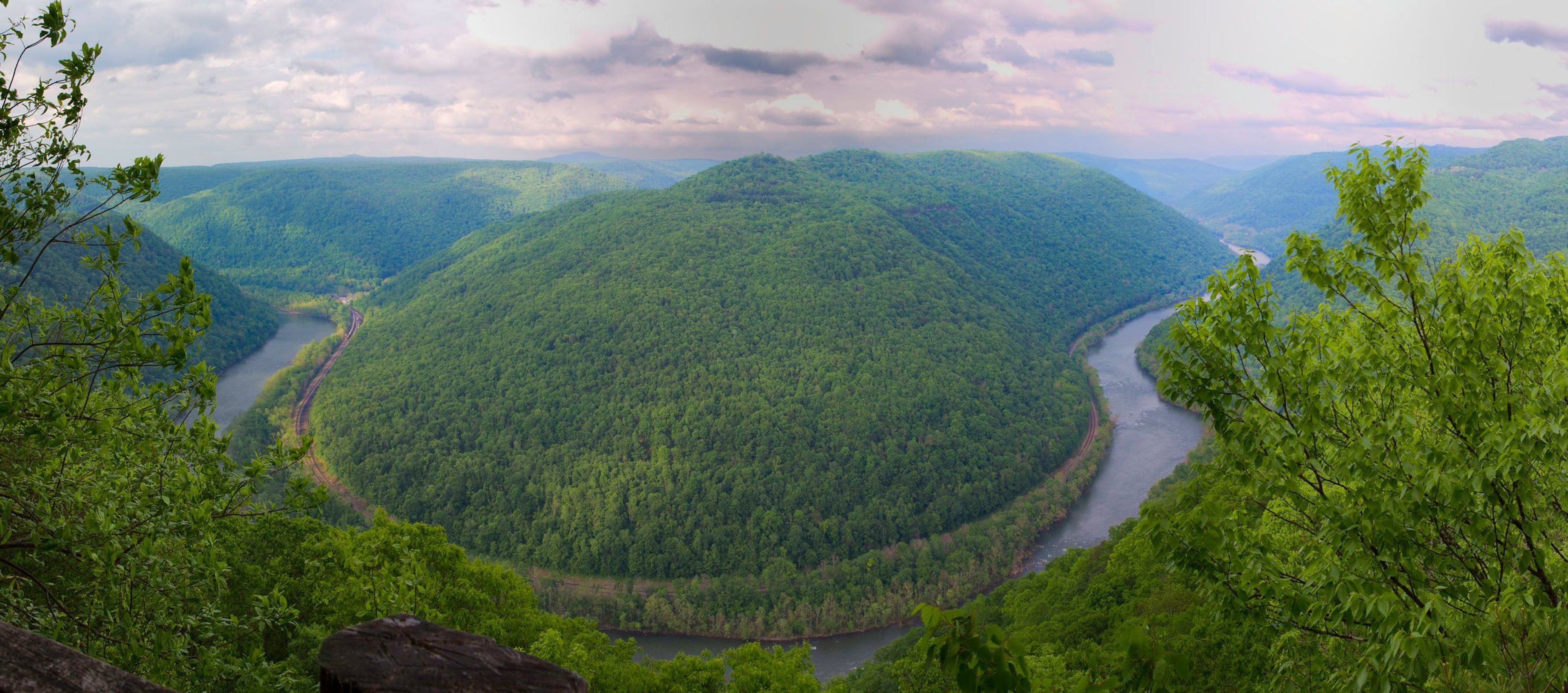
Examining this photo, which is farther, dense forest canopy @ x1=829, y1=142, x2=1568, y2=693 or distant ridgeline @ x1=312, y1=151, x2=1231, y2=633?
distant ridgeline @ x1=312, y1=151, x2=1231, y2=633

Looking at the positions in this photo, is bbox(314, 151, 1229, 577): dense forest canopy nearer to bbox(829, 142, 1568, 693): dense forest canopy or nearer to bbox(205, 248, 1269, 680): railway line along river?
bbox(205, 248, 1269, 680): railway line along river

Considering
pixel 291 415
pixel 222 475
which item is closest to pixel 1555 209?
pixel 222 475

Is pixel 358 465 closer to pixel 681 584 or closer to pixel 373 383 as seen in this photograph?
A: pixel 373 383

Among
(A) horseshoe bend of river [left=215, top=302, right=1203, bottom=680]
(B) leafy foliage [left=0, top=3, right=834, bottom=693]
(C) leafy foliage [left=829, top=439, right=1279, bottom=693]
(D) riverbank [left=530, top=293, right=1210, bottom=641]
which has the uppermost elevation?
(B) leafy foliage [left=0, top=3, right=834, bottom=693]

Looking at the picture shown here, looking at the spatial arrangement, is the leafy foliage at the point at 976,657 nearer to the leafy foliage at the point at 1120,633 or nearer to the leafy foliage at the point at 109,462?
the leafy foliage at the point at 1120,633

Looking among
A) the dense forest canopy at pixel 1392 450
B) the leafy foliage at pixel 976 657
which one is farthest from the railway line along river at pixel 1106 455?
the leafy foliage at pixel 976 657

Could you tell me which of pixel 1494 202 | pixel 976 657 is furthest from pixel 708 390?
pixel 1494 202

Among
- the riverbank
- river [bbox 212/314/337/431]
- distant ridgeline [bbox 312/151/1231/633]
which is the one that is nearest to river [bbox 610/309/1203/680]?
the riverbank
